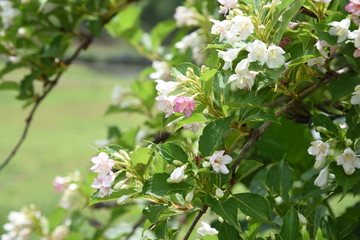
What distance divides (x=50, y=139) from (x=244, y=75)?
5049 mm

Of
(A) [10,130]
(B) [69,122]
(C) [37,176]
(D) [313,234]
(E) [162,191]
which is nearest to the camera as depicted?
(E) [162,191]

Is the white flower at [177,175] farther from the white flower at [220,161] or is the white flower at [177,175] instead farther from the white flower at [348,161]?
the white flower at [348,161]

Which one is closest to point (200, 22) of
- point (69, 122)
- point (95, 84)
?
point (69, 122)

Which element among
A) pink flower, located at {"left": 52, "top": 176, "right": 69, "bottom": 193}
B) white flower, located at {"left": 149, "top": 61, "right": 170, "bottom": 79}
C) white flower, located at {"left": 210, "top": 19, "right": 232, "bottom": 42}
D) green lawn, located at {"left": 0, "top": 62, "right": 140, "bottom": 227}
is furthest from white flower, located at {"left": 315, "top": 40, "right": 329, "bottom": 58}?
green lawn, located at {"left": 0, "top": 62, "right": 140, "bottom": 227}

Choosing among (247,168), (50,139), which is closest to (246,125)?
(247,168)

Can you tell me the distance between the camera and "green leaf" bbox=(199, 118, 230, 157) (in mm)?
653

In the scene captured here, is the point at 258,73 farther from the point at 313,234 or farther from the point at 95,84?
the point at 95,84

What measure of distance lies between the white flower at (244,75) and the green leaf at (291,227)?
0.49 feet

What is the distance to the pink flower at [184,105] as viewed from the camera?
24.9 inches

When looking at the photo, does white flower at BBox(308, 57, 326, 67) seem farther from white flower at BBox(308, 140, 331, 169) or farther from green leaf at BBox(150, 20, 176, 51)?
green leaf at BBox(150, 20, 176, 51)

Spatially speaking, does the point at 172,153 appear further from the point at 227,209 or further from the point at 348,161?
the point at 348,161

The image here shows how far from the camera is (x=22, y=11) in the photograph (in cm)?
126

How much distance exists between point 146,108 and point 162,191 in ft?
2.85

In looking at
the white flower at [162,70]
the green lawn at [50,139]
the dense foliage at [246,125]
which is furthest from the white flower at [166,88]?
the green lawn at [50,139]
